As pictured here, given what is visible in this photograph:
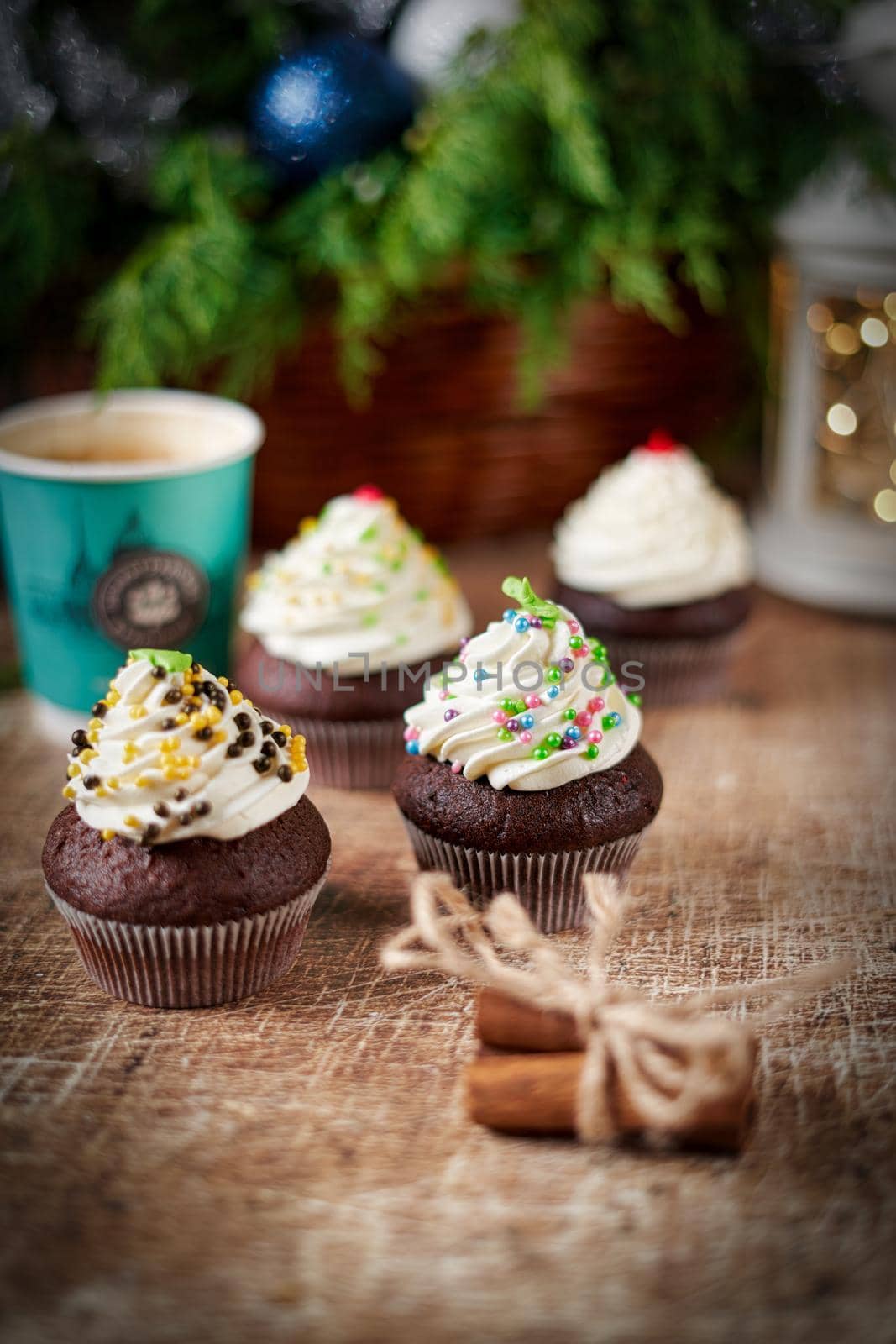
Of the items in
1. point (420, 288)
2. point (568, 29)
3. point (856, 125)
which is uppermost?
point (568, 29)

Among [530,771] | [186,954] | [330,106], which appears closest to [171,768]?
[186,954]

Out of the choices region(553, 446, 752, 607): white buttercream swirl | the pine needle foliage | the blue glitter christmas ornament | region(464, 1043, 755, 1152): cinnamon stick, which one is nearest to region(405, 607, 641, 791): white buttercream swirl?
region(464, 1043, 755, 1152): cinnamon stick

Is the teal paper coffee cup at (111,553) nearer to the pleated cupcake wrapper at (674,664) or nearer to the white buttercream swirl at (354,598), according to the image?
the white buttercream swirl at (354,598)

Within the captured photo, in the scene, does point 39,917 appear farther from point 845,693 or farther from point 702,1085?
point 845,693

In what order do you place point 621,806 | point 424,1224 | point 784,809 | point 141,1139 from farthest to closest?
point 784,809
point 621,806
point 141,1139
point 424,1224

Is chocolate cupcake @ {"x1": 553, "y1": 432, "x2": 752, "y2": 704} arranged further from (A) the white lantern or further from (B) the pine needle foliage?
(A) the white lantern

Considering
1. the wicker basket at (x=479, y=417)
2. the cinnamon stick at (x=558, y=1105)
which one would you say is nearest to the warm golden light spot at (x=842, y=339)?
the wicker basket at (x=479, y=417)

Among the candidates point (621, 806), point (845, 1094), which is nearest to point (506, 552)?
point (621, 806)
